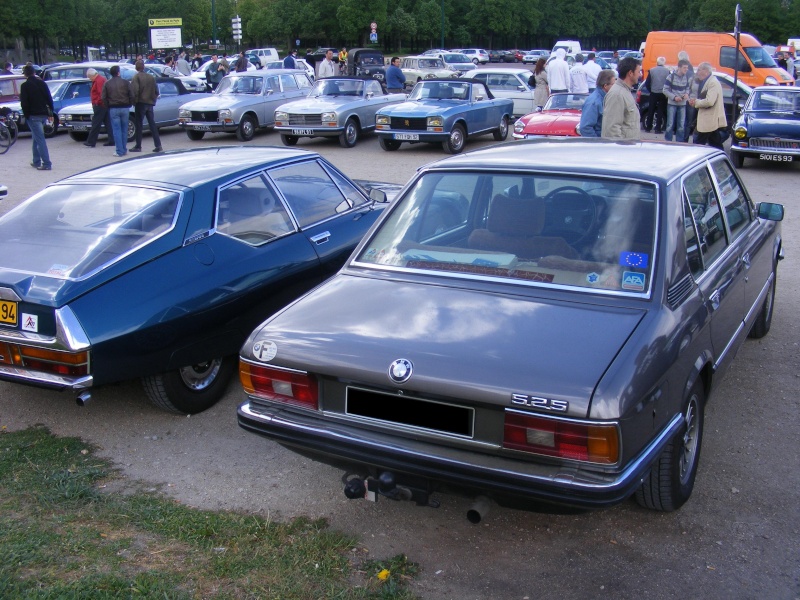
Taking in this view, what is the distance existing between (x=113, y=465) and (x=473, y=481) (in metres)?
2.32

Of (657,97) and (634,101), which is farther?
(657,97)

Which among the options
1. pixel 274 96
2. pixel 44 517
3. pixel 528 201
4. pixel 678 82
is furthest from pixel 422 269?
pixel 274 96

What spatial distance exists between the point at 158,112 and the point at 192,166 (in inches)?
600

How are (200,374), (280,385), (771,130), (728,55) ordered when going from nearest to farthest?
(280,385) → (200,374) → (771,130) → (728,55)

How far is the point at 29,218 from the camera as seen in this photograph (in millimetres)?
5438

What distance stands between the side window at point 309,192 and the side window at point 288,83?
46.4ft

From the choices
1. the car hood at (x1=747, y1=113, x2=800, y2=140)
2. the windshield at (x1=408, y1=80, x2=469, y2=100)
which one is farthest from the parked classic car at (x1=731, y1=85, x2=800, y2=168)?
the windshield at (x1=408, y1=80, x2=469, y2=100)

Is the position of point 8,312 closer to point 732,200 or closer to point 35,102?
point 732,200

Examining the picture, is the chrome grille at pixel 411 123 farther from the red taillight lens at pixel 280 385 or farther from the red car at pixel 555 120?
the red taillight lens at pixel 280 385

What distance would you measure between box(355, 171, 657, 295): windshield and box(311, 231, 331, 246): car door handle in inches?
55.8

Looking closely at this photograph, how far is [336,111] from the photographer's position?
17.2 m

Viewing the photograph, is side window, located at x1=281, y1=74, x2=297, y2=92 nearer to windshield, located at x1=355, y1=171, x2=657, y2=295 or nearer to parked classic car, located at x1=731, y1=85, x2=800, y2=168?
parked classic car, located at x1=731, y1=85, x2=800, y2=168

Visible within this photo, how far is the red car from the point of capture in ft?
45.0

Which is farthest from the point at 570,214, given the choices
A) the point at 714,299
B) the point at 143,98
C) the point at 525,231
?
the point at 143,98
